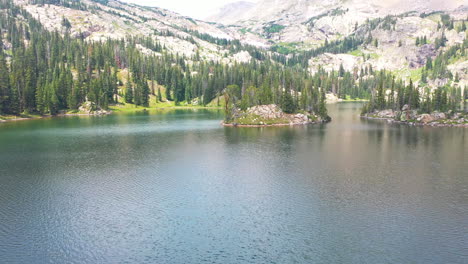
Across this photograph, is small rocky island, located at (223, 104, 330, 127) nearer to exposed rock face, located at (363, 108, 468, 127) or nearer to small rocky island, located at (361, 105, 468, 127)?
small rocky island, located at (361, 105, 468, 127)

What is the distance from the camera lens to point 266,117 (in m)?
161

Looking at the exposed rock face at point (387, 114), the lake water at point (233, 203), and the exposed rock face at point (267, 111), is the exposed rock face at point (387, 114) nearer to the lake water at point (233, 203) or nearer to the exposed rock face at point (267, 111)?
the exposed rock face at point (267, 111)

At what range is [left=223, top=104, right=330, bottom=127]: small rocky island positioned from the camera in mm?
158875

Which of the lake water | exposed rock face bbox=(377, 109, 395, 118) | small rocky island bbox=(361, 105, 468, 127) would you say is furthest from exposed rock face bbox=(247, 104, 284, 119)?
exposed rock face bbox=(377, 109, 395, 118)

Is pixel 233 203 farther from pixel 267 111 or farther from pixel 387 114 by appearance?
pixel 387 114

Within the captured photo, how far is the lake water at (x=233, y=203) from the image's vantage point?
3934cm

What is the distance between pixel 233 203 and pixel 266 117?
358 ft

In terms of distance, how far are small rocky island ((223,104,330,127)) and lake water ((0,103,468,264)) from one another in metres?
53.5

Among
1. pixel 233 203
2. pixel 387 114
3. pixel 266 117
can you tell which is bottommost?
pixel 233 203

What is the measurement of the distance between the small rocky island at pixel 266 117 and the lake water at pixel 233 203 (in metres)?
53.5

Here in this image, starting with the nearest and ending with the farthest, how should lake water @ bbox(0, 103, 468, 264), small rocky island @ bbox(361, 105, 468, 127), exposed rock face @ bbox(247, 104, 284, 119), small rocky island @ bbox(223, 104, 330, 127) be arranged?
lake water @ bbox(0, 103, 468, 264), small rocky island @ bbox(361, 105, 468, 127), small rocky island @ bbox(223, 104, 330, 127), exposed rock face @ bbox(247, 104, 284, 119)

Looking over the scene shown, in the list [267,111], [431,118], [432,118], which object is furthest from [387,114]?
[267,111]

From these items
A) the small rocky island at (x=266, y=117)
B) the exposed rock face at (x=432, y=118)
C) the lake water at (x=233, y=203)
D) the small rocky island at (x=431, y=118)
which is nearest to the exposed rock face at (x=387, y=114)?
the small rocky island at (x=431, y=118)

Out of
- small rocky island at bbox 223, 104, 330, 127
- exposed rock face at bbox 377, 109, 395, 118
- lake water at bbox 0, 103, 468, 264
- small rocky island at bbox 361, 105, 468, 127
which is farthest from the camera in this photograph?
exposed rock face at bbox 377, 109, 395, 118
